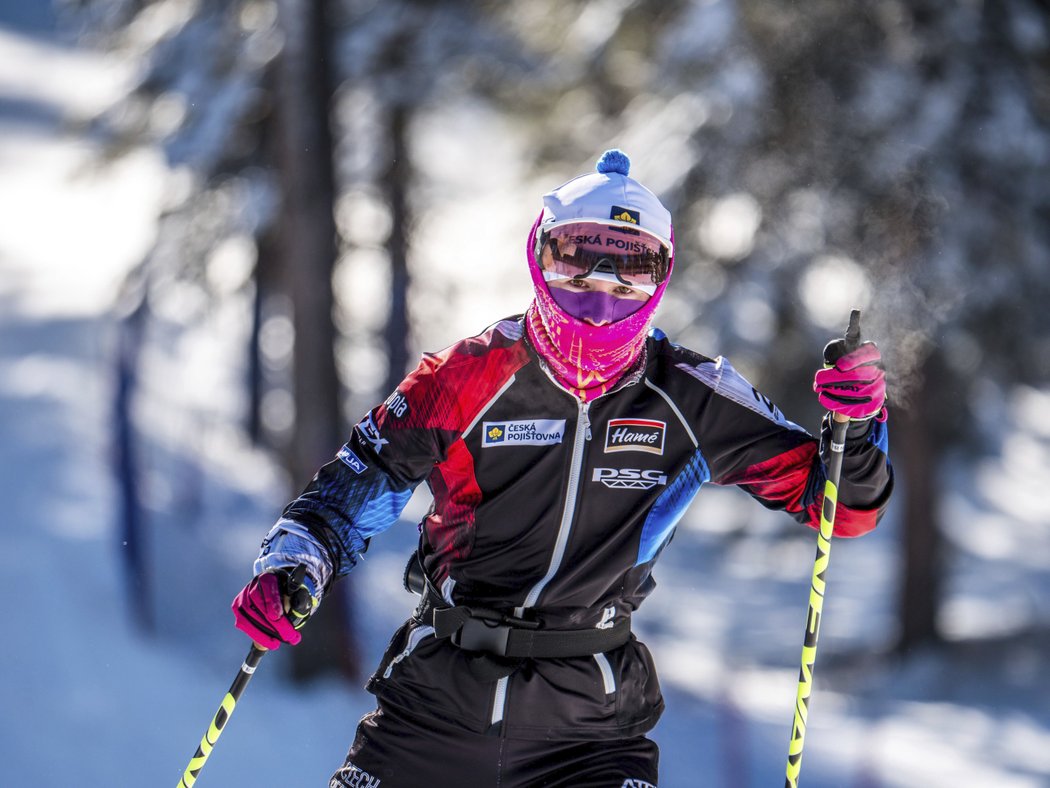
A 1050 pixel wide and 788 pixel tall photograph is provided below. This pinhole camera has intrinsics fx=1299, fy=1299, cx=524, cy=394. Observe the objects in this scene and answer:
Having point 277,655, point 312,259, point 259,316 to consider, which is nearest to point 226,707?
point 312,259

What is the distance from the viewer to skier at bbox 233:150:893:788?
3.37 m

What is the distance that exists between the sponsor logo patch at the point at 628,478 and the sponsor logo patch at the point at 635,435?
0.05 meters

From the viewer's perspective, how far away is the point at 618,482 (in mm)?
3422

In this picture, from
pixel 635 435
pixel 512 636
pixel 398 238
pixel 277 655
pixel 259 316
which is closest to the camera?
pixel 512 636

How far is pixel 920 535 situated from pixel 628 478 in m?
10.5

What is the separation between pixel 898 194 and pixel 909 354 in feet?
4.32

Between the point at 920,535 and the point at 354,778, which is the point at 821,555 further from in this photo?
the point at 920,535

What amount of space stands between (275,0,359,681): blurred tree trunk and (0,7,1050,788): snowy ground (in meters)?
0.43

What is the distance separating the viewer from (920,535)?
13180mm

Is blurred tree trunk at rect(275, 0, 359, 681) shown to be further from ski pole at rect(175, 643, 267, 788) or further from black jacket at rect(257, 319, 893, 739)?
black jacket at rect(257, 319, 893, 739)

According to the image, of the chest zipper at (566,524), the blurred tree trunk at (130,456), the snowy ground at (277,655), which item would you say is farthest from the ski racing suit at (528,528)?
the blurred tree trunk at (130,456)

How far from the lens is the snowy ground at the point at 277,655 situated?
30.9 ft

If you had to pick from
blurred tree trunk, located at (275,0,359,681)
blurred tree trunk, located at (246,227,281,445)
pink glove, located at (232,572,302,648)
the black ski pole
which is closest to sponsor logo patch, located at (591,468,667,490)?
pink glove, located at (232,572,302,648)

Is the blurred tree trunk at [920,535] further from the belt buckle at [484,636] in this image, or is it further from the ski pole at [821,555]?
the belt buckle at [484,636]
